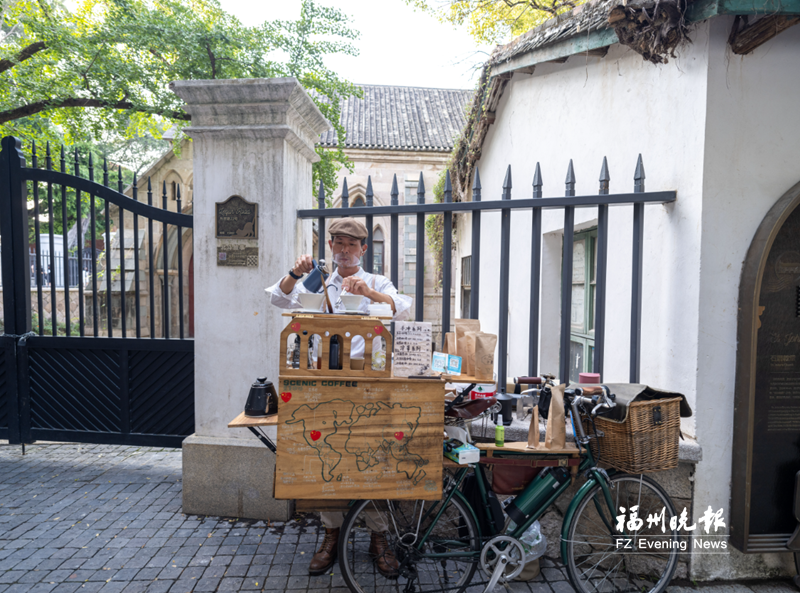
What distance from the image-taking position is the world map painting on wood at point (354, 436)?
2.47m

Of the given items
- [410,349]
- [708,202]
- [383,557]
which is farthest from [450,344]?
[708,202]

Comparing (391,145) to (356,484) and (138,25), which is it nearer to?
(138,25)

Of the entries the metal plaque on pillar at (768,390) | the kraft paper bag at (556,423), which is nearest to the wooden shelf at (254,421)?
the kraft paper bag at (556,423)

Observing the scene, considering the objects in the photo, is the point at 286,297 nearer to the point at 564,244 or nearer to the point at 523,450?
the point at 523,450

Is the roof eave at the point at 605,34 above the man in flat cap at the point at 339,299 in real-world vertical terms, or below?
above

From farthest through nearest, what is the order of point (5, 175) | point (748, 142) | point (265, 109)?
point (5, 175)
point (265, 109)
point (748, 142)

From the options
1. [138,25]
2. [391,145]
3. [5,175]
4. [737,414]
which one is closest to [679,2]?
[737,414]

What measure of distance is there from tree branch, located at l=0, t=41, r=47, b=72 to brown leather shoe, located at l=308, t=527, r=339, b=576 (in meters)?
11.6

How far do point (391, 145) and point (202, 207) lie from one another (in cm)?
1744

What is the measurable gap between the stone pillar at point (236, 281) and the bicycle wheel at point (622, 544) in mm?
2100

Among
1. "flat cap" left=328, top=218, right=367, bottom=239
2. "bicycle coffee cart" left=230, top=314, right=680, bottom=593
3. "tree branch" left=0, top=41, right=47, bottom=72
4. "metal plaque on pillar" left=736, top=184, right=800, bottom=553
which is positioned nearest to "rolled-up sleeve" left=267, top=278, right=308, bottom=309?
"flat cap" left=328, top=218, right=367, bottom=239

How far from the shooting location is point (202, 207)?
3738 mm

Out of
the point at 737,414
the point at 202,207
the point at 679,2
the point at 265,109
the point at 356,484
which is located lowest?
the point at 356,484

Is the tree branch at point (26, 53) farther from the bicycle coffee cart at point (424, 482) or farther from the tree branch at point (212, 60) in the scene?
the bicycle coffee cart at point (424, 482)
